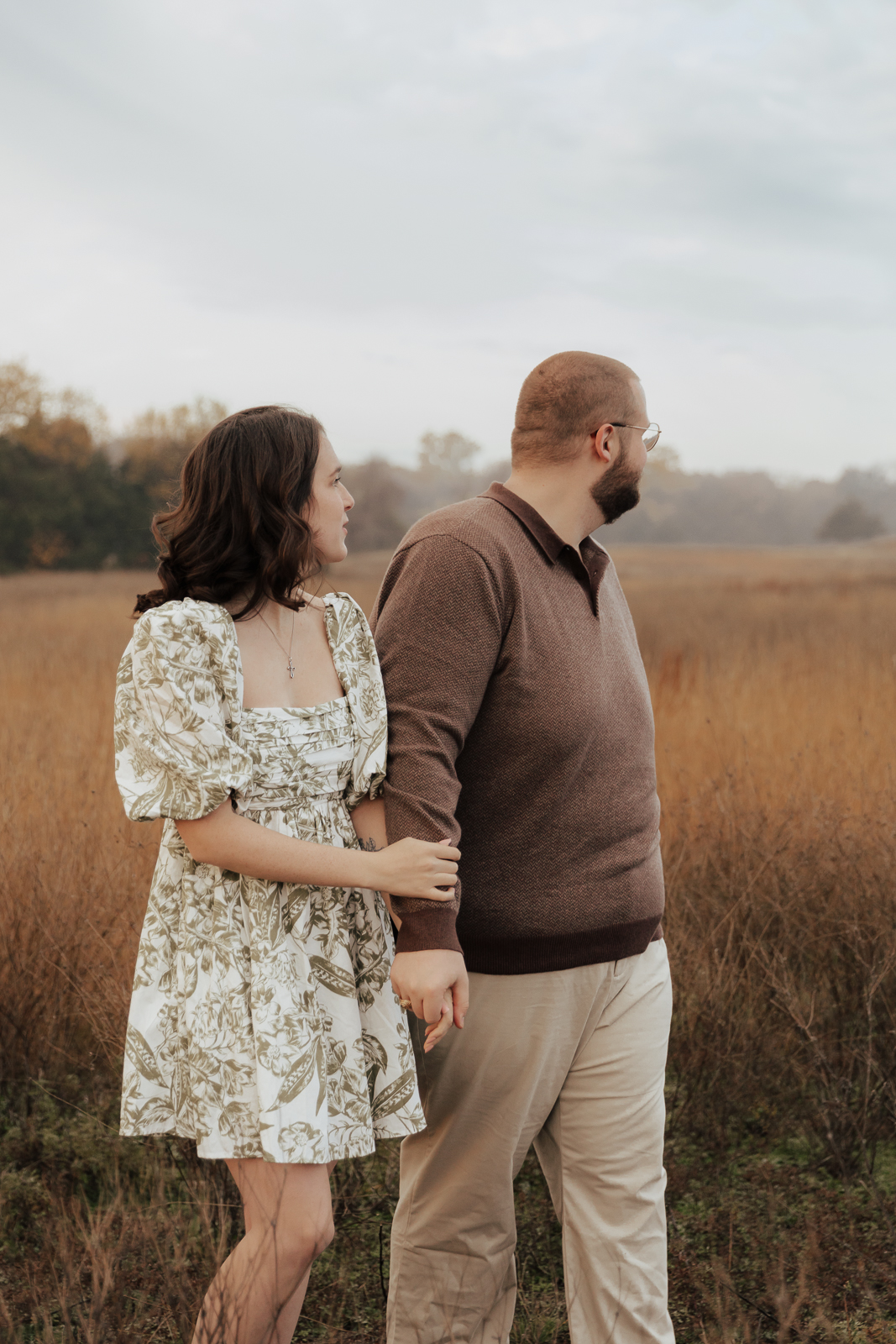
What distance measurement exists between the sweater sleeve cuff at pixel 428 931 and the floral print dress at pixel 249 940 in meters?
0.11

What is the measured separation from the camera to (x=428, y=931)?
5.15ft

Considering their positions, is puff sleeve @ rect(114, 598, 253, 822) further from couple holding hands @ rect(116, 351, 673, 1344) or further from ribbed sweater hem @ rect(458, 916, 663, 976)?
ribbed sweater hem @ rect(458, 916, 663, 976)

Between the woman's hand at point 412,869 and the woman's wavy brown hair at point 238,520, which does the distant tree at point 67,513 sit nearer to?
the woman's wavy brown hair at point 238,520

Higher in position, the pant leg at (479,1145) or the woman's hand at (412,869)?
the woman's hand at (412,869)

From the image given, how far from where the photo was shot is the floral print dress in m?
1.48

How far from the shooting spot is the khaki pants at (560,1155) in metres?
1.80

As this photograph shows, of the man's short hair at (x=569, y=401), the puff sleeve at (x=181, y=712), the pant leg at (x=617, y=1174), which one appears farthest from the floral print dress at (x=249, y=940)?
the man's short hair at (x=569, y=401)

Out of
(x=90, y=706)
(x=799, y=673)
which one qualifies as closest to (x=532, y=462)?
(x=90, y=706)

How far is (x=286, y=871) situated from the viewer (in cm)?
149

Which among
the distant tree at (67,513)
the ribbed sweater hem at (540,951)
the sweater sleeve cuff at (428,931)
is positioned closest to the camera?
the sweater sleeve cuff at (428,931)

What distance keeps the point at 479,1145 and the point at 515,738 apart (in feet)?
2.40

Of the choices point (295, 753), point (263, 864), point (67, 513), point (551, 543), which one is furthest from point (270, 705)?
point (67, 513)

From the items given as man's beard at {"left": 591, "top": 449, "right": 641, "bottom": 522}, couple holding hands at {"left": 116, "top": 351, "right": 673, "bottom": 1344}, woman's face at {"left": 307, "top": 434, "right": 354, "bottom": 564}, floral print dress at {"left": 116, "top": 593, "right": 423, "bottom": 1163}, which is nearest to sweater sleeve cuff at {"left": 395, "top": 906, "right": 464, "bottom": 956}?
couple holding hands at {"left": 116, "top": 351, "right": 673, "bottom": 1344}

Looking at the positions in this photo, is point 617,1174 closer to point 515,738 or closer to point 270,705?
point 515,738
